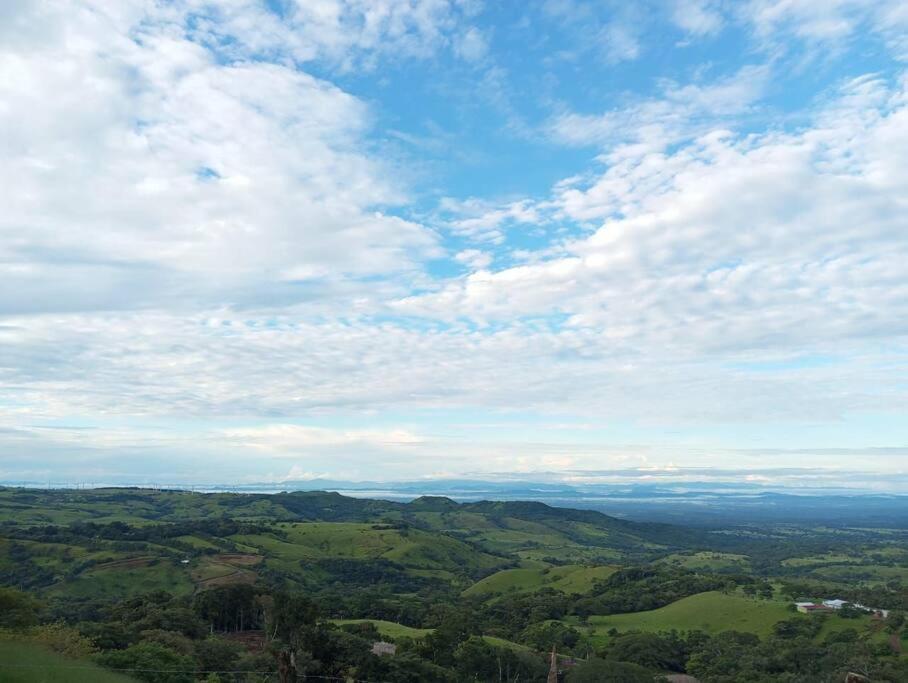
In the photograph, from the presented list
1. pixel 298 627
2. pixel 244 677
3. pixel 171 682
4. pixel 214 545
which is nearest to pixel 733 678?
pixel 298 627

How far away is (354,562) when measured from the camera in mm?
179750

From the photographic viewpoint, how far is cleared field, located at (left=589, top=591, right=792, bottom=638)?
10075cm

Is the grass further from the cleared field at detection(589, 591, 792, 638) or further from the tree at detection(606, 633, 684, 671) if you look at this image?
the cleared field at detection(589, 591, 792, 638)

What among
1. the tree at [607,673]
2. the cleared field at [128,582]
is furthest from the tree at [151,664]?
the cleared field at [128,582]

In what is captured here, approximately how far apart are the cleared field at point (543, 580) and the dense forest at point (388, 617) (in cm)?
72

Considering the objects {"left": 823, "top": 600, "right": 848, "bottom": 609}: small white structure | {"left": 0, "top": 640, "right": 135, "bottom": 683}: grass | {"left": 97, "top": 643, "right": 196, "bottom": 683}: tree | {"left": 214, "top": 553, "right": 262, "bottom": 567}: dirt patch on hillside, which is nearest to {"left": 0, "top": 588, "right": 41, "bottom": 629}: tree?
{"left": 0, "top": 640, "right": 135, "bottom": 683}: grass

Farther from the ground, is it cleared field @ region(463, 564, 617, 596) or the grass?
the grass

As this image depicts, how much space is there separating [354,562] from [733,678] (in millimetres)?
127423

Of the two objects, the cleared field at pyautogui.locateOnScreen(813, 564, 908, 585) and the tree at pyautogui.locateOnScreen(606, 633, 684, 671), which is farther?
the cleared field at pyautogui.locateOnScreen(813, 564, 908, 585)

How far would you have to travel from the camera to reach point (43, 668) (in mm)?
27703

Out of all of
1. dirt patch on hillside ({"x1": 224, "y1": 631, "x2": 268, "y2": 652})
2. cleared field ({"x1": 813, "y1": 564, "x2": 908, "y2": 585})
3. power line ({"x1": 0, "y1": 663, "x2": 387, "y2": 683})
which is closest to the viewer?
power line ({"x1": 0, "y1": 663, "x2": 387, "y2": 683})

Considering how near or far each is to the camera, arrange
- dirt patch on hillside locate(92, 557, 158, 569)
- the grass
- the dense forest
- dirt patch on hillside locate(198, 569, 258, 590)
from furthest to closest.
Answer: dirt patch on hillside locate(92, 557, 158, 569) < dirt patch on hillside locate(198, 569, 258, 590) < the dense forest < the grass

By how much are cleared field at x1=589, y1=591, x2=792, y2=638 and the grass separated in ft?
285

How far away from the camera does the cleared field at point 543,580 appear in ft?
495
